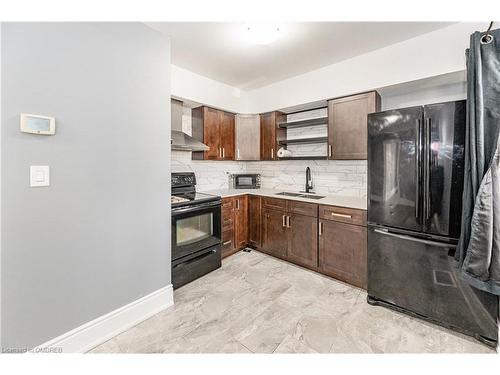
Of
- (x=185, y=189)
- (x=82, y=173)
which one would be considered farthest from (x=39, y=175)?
(x=185, y=189)

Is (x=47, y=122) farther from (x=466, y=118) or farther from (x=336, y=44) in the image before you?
(x=466, y=118)

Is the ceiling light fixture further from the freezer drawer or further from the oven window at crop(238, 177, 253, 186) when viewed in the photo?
the oven window at crop(238, 177, 253, 186)

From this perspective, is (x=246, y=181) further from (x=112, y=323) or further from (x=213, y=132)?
(x=112, y=323)

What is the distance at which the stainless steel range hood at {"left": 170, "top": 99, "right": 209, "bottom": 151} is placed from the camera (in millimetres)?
2668

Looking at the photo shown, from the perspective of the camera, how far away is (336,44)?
7.67 ft

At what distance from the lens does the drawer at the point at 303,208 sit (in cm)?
270

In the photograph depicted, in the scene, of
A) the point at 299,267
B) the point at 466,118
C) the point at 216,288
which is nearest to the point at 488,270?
the point at 466,118

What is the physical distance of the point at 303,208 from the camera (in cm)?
280

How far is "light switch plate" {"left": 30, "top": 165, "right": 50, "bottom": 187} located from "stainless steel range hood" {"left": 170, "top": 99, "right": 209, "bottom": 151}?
1.30 m

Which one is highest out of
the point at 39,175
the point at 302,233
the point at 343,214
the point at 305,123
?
the point at 305,123

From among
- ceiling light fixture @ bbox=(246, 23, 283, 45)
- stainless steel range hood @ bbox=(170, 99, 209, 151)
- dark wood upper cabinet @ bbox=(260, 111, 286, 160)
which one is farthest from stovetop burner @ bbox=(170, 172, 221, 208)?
ceiling light fixture @ bbox=(246, 23, 283, 45)

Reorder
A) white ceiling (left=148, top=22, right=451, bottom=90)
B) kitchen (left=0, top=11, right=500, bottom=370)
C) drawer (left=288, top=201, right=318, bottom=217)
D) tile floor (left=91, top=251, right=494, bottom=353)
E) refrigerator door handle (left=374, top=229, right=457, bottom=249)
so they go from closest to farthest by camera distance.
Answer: kitchen (left=0, top=11, right=500, bottom=370), tile floor (left=91, top=251, right=494, bottom=353), refrigerator door handle (left=374, top=229, right=457, bottom=249), white ceiling (left=148, top=22, right=451, bottom=90), drawer (left=288, top=201, right=318, bottom=217)

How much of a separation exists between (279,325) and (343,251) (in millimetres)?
1088

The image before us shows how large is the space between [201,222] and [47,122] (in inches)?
65.9
